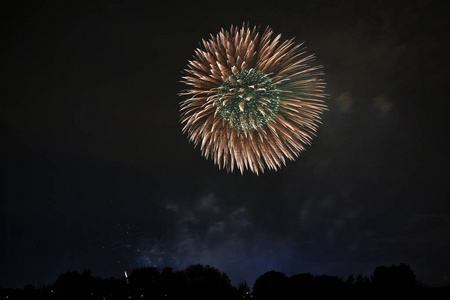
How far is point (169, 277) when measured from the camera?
7881cm

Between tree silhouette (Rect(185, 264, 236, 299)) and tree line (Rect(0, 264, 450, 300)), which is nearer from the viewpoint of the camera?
tree line (Rect(0, 264, 450, 300))

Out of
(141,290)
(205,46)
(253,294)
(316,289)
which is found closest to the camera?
(205,46)

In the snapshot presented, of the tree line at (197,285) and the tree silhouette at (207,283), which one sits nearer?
the tree line at (197,285)

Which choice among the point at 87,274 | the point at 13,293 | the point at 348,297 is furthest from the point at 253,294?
the point at 13,293

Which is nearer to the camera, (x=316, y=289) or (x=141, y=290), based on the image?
(x=316, y=289)

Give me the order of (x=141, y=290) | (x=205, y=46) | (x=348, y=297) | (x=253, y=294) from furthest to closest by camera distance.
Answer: (x=141, y=290) → (x=253, y=294) → (x=348, y=297) → (x=205, y=46)

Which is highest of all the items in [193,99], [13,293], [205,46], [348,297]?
[205,46]

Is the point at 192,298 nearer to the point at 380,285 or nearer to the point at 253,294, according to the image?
Answer: the point at 253,294

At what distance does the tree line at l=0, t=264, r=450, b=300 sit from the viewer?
63.6m

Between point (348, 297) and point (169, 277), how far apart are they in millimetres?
36177

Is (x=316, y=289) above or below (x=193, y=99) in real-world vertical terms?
below

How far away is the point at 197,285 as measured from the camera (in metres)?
79.2

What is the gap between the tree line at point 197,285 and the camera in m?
63.6

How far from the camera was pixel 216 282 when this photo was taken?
79.5m
